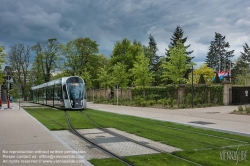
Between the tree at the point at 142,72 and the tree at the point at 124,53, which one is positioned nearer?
the tree at the point at 142,72

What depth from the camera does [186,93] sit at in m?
33.3

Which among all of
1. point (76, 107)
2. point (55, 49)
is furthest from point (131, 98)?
point (55, 49)

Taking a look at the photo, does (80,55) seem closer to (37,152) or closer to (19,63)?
(19,63)

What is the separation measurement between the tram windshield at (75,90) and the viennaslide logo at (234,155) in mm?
21048

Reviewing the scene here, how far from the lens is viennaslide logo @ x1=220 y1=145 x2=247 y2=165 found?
24.6 ft

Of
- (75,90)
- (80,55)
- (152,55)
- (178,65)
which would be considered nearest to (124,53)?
(80,55)

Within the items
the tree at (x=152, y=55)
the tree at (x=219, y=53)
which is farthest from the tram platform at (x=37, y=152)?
the tree at (x=219, y=53)

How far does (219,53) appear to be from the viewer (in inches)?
3760

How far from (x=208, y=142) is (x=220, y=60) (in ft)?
292

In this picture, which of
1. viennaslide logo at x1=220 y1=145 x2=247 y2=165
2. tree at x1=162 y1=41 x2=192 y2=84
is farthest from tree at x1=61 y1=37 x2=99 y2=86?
viennaslide logo at x1=220 y1=145 x2=247 y2=165

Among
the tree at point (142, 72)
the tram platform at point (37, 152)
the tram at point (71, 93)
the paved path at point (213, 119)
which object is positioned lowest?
the paved path at point (213, 119)

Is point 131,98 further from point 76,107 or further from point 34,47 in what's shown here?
point 34,47

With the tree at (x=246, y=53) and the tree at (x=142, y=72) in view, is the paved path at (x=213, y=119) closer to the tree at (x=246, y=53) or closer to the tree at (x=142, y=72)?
the tree at (x=142, y=72)

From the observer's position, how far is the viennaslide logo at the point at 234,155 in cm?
751
